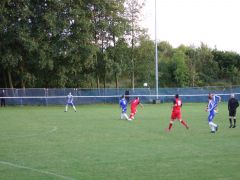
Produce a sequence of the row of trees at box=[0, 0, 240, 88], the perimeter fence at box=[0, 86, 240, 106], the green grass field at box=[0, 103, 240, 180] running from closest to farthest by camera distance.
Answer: the green grass field at box=[0, 103, 240, 180], the row of trees at box=[0, 0, 240, 88], the perimeter fence at box=[0, 86, 240, 106]

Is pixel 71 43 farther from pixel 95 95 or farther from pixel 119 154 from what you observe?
pixel 119 154

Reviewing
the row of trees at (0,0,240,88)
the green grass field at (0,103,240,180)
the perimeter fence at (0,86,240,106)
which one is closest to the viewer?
the green grass field at (0,103,240,180)

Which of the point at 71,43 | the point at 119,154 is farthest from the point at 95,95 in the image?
the point at 119,154

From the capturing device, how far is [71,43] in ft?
169

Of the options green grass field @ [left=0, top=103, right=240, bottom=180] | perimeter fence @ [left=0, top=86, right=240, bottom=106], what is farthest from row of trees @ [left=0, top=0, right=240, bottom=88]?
green grass field @ [left=0, top=103, right=240, bottom=180]

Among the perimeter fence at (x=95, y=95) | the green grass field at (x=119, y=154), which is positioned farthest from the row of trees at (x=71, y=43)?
the green grass field at (x=119, y=154)

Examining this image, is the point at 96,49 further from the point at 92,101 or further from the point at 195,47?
the point at 195,47

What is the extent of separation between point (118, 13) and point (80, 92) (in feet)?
37.8

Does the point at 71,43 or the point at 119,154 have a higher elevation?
the point at 71,43

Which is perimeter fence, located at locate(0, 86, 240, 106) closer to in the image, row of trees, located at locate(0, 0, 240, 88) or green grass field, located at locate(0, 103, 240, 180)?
row of trees, located at locate(0, 0, 240, 88)

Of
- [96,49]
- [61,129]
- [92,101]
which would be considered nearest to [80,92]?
[92,101]

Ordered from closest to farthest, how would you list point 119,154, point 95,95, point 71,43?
point 119,154
point 71,43
point 95,95

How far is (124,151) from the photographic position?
15.8 metres

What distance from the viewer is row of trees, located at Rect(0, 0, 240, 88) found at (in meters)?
50.0
